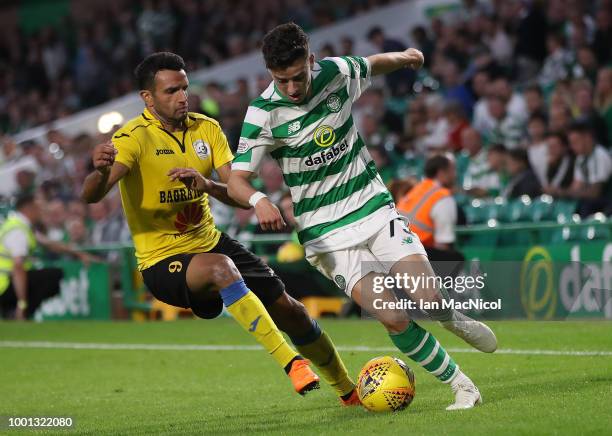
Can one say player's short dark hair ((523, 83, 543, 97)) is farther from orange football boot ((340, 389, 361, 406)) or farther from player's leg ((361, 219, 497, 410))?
player's leg ((361, 219, 497, 410))

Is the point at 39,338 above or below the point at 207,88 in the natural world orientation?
below

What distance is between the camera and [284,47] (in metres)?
6.64

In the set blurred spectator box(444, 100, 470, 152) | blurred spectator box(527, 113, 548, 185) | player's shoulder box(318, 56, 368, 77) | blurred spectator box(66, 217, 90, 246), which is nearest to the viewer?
player's shoulder box(318, 56, 368, 77)

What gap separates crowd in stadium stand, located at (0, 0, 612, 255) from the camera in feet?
46.9

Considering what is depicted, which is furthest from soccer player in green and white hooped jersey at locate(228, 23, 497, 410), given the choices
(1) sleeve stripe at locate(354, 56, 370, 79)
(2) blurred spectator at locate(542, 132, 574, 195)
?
(2) blurred spectator at locate(542, 132, 574, 195)

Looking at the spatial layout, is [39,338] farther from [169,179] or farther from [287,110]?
[287,110]

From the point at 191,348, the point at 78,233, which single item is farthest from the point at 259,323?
the point at 78,233

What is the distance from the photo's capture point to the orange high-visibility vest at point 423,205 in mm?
12922

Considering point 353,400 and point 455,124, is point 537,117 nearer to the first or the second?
point 455,124

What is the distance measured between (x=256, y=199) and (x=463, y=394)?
5.67ft

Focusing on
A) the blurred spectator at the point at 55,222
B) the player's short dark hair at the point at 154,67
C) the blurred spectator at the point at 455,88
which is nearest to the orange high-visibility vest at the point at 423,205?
the blurred spectator at the point at 455,88

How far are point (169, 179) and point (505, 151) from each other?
795 cm

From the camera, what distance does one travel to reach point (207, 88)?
21.1 metres

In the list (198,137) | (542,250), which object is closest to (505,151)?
(542,250)
